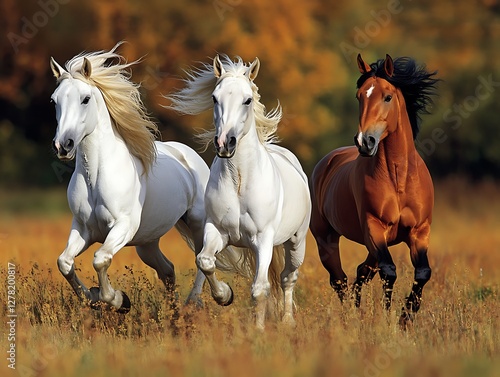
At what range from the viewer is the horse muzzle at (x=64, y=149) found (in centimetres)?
658

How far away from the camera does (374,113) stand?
7.32 metres

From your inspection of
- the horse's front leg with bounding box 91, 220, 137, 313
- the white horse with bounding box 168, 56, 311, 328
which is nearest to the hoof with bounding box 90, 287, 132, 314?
the horse's front leg with bounding box 91, 220, 137, 313

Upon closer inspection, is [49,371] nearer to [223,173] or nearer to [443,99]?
[223,173]

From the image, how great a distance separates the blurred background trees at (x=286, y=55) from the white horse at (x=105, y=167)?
30.2ft

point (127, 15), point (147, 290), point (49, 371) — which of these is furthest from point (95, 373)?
point (127, 15)

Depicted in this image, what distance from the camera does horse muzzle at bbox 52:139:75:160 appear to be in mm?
6581

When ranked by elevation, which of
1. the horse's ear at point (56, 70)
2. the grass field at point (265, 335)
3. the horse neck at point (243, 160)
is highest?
the horse's ear at point (56, 70)

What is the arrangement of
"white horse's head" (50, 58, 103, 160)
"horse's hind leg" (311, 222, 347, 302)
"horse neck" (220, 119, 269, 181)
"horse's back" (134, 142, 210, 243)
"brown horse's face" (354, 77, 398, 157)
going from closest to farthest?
"white horse's head" (50, 58, 103, 160), "horse neck" (220, 119, 269, 181), "brown horse's face" (354, 77, 398, 157), "horse's back" (134, 142, 210, 243), "horse's hind leg" (311, 222, 347, 302)

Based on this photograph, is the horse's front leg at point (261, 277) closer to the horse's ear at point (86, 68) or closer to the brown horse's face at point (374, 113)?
the brown horse's face at point (374, 113)

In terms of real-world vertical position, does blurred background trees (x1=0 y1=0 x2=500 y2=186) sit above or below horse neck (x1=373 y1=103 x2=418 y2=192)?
above

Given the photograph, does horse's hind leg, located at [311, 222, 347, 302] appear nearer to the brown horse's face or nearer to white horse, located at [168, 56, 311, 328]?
white horse, located at [168, 56, 311, 328]

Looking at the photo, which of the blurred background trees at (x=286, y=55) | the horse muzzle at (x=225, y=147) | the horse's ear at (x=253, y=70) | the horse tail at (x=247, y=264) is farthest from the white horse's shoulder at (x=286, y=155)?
the blurred background trees at (x=286, y=55)

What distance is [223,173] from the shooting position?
7.11 metres

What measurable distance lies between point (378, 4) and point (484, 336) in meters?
17.4
